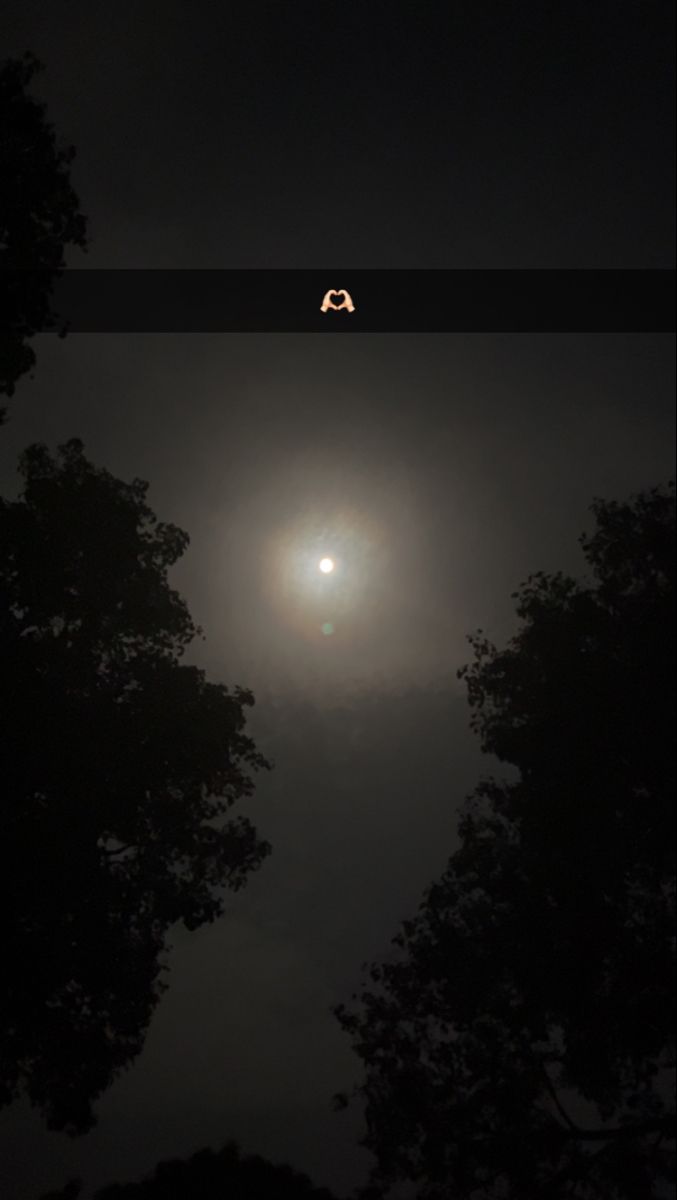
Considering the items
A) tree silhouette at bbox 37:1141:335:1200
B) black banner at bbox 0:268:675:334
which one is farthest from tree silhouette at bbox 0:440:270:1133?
black banner at bbox 0:268:675:334

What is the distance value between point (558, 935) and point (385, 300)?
7712 millimetres

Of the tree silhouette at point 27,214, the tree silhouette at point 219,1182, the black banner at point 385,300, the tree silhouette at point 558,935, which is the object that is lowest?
the tree silhouette at point 219,1182

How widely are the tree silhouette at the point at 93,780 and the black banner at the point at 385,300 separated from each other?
6.89ft

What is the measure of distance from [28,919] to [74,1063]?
1795 millimetres

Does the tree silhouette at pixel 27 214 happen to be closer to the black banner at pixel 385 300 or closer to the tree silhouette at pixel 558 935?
the black banner at pixel 385 300

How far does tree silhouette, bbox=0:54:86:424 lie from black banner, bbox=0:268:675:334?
3.65 ft

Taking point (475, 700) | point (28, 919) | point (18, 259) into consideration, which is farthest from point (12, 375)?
point (475, 700)

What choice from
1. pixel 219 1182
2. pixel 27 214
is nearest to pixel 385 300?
pixel 27 214

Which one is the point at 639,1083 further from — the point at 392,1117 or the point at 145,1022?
the point at 145,1022

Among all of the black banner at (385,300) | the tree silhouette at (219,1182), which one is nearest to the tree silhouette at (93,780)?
the tree silhouette at (219,1182)

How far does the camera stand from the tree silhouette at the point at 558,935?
836 centimetres

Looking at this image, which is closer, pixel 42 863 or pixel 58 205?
pixel 42 863

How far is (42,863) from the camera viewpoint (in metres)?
7.84

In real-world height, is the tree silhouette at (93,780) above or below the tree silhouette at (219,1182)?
above
